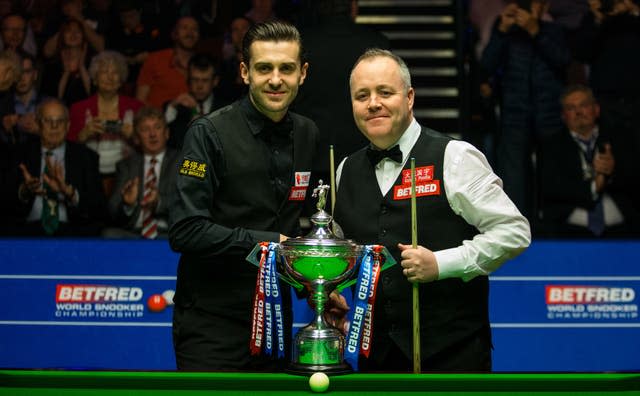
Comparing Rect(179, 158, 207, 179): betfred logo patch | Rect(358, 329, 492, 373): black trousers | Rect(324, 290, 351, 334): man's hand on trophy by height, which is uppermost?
Rect(179, 158, 207, 179): betfred logo patch

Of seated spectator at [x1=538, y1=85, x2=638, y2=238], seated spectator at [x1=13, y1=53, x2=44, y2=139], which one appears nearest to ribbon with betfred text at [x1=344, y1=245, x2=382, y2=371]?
seated spectator at [x1=538, y1=85, x2=638, y2=238]

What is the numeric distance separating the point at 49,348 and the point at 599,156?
3.49 metres

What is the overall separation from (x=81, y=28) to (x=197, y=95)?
1072 mm

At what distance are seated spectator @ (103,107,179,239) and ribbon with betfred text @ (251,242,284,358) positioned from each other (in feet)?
9.92

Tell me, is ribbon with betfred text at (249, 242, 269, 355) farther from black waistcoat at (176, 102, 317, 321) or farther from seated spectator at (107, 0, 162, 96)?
seated spectator at (107, 0, 162, 96)

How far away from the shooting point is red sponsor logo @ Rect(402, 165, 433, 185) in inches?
106

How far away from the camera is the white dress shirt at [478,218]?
258 cm

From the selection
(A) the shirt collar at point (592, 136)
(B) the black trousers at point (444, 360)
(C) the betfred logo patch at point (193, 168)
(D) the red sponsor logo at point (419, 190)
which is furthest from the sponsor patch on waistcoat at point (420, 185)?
(A) the shirt collar at point (592, 136)

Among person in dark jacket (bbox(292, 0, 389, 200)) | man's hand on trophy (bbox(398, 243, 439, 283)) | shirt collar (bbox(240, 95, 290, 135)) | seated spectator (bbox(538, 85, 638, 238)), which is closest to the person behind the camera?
man's hand on trophy (bbox(398, 243, 439, 283))

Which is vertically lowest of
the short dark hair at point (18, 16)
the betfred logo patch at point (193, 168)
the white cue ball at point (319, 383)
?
the white cue ball at point (319, 383)

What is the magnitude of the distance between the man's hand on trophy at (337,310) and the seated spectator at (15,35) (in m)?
4.56

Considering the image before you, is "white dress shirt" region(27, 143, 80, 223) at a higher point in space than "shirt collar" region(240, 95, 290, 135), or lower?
lower

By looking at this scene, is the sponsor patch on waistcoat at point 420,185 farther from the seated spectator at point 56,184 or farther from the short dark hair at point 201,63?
the short dark hair at point 201,63

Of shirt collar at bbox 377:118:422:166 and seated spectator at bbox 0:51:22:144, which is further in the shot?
seated spectator at bbox 0:51:22:144
